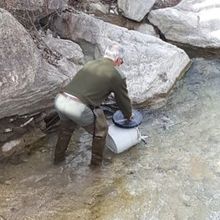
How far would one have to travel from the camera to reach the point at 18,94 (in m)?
5.21

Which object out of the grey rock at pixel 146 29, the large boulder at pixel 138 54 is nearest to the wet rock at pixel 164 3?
the grey rock at pixel 146 29

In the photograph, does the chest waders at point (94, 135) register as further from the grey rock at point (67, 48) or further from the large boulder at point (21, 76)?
the grey rock at point (67, 48)

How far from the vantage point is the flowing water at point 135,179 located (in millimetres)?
4961

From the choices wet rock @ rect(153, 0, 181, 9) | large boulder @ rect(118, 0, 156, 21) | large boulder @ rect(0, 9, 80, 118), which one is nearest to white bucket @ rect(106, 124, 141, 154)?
large boulder @ rect(0, 9, 80, 118)

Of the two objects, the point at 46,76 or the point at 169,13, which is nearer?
the point at 46,76

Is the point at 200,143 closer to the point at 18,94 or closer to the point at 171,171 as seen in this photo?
the point at 171,171

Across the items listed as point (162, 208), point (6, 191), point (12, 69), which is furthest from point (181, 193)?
point (12, 69)

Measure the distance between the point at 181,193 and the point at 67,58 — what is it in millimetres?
2447

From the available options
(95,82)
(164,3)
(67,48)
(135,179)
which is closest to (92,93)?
(95,82)

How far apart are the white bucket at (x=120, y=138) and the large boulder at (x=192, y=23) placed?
2.84m

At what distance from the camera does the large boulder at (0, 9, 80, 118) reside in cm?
512

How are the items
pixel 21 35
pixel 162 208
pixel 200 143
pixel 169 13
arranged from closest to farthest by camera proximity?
pixel 162 208 → pixel 21 35 → pixel 200 143 → pixel 169 13

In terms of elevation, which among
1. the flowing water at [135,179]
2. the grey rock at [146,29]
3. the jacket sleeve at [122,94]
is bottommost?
the flowing water at [135,179]

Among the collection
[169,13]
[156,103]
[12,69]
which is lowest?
[156,103]
